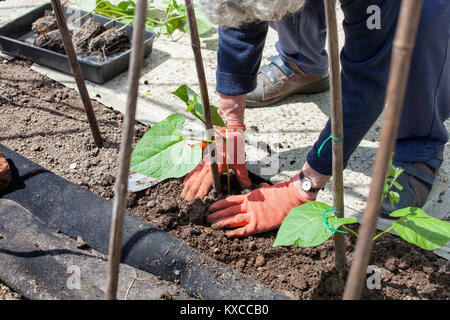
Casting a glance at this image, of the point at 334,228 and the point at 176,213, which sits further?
the point at 176,213

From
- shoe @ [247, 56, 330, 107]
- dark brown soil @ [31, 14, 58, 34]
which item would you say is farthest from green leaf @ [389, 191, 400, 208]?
dark brown soil @ [31, 14, 58, 34]

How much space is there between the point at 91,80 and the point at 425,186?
1652 millimetres

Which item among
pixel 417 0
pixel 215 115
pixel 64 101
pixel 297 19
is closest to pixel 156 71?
pixel 64 101

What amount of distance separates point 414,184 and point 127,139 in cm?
120

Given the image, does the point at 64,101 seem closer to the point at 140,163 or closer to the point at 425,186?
the point at 140,163

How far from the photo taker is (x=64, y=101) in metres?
2.17

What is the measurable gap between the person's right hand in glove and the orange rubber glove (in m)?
0.10

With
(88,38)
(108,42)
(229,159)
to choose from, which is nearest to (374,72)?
(229,159)

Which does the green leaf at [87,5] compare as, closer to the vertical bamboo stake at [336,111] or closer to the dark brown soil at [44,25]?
the dark brown soil at [44,25]

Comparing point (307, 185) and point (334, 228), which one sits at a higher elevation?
point (334, 228)

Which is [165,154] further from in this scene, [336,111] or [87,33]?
[87,33]

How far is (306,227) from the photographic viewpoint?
105 centimetres

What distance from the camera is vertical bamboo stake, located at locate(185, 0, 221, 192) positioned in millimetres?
1188

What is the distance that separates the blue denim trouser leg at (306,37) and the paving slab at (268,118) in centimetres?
19
